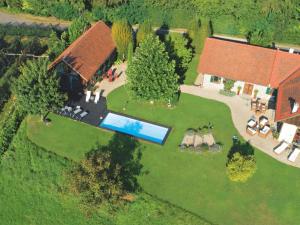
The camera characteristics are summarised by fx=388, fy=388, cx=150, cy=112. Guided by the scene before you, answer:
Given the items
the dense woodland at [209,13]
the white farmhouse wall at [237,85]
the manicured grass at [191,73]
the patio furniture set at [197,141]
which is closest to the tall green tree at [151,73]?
the patio furniture set at [197,141]

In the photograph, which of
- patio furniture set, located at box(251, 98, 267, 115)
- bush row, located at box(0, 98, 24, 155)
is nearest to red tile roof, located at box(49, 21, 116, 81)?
bush row, located at box(0, 98, 24, 155)

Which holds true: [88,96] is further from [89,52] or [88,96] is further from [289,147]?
[289,147]

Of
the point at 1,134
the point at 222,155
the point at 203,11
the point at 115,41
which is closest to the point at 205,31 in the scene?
the point at 203,11

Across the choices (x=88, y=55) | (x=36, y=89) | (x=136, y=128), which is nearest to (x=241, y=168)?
(x=136, y=128)

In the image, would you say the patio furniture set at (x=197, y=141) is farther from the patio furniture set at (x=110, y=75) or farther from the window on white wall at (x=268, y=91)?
the patio furniture set at (x=110, y=75)

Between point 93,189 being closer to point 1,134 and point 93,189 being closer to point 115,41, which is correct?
point 1,134

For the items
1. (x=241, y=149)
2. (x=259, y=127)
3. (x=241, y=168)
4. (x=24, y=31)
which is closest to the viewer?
(x=241, y=168)
